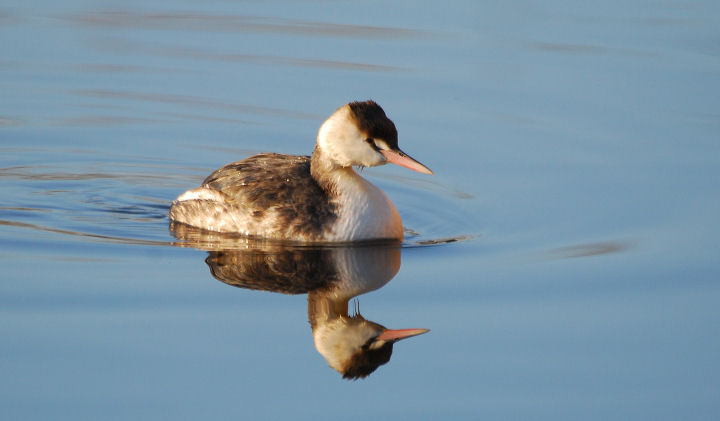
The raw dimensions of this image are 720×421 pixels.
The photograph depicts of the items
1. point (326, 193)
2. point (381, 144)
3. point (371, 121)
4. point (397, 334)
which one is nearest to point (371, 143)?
point (381, 144)

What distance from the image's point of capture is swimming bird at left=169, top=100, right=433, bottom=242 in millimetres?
9906

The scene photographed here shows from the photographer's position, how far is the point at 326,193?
10.1 meters

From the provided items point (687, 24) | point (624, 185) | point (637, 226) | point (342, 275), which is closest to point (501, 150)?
point (624, 185)

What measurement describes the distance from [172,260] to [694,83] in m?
7.86

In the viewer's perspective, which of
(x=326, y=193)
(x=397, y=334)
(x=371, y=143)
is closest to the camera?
(x=397, y=334)

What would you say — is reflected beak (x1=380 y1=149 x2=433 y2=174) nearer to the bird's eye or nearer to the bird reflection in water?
the bird's eye

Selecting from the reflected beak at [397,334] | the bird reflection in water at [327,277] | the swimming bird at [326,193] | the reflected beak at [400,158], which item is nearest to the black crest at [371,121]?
the swimming bird at [326,193]

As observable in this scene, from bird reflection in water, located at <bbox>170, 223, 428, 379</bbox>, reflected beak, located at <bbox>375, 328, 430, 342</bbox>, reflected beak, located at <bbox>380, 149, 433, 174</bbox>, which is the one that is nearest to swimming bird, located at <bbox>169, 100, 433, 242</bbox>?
reflected beak, located at <bbox>380, 149, 433, 174</bbox>

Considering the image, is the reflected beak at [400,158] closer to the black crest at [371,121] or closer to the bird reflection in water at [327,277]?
the black crest at [371,121]

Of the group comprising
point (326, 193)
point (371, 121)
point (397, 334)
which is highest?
point (371, 121)

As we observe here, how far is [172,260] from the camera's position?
30.8ft

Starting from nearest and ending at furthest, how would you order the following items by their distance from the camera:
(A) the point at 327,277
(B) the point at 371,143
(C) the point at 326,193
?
(A) the point at 327,277, (B) the point at 371,143, (C) the point at 326,193

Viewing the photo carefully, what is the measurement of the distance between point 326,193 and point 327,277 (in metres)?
1.31

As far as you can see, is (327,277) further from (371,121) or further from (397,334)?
(371,121)
